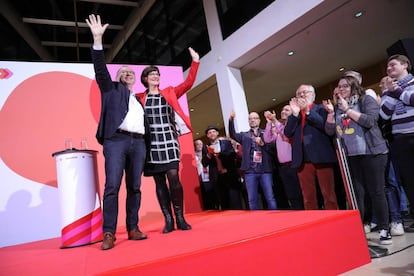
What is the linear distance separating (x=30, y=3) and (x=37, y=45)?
1546mm

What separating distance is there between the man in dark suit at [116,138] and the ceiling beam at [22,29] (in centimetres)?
670

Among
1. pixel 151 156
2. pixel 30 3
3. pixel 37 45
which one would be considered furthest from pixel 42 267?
pixel 37 45

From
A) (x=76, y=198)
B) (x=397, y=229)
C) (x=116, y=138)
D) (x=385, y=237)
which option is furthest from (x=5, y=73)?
(x=397, y=229)

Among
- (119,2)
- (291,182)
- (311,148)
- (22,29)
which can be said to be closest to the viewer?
(311,148)

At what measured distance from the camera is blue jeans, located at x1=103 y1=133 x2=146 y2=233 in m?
2.01

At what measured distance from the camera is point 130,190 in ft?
7.22

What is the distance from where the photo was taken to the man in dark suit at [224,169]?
171 inches

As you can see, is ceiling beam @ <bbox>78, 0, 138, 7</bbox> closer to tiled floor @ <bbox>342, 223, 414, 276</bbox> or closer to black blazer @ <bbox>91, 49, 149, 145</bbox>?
black blazer @ <bbox>91, 49, 149, 145</bbox>

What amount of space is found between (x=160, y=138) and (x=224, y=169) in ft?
7.24

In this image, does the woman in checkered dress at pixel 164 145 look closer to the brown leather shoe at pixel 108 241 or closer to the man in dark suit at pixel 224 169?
the brown leather shoe at pixel 108 241

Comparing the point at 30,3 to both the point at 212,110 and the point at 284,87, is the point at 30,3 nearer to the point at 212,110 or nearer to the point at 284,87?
the point at 212,110

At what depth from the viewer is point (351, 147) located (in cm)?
253

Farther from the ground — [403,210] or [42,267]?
[42,267]

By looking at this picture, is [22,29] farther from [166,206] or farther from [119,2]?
[166,206]
